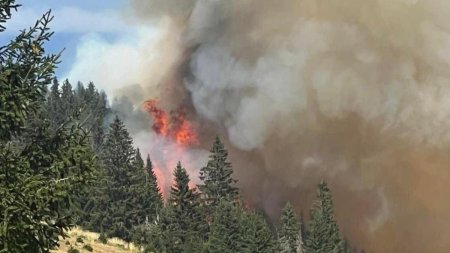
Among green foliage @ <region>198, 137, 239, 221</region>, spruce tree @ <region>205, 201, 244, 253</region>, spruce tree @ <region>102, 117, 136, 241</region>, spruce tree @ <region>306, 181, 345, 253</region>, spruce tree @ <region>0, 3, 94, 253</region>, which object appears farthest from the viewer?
green foliage @ <region>198, 137, 239, 221</region>

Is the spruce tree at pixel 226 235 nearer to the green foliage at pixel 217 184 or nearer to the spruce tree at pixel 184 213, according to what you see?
the spruce tree at pixel 184 213

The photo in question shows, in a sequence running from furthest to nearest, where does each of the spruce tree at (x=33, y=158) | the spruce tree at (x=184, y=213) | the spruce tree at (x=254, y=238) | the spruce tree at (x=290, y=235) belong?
the spruce tree at (x=290, y=235), the spruce tree at (x=184, y=213), the spruce tree at (x=254, y=238), the spruce tree at (x=33, y=158)

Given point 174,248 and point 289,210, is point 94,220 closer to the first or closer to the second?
point 174,248

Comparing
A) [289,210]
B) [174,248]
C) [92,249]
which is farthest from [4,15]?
[289,210]

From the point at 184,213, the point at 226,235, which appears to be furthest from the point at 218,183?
the point at 226,235

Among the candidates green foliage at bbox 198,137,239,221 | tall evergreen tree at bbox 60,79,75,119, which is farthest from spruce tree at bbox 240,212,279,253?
tall evergreen tree at bbox 60,79,75,119

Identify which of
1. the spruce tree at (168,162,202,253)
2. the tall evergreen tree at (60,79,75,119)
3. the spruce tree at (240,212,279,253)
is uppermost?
the tall evergreen tree at (60,79,75,119)

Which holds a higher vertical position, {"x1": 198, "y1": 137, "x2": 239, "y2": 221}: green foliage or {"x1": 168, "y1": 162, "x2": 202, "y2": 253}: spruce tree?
{"x1": 198, "y1": 137, "x2": 239, "y2": 221}: green foliage

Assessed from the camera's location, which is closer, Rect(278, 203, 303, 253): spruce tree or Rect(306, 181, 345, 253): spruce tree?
Rect(306, 181, 345, 253): spruce tree

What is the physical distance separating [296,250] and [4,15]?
9684 centimetres

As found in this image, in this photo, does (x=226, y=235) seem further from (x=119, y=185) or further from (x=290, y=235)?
(x=290, y=235)

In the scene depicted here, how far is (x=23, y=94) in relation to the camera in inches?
482

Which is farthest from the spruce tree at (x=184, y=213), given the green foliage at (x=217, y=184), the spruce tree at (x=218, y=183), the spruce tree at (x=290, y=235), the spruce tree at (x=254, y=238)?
the spruce tree at (x=290, y=235)

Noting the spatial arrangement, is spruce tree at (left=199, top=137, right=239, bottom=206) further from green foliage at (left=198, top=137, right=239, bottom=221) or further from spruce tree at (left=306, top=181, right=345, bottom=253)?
spruce tree at (left=306, top=181, right=345, bottom=253)
